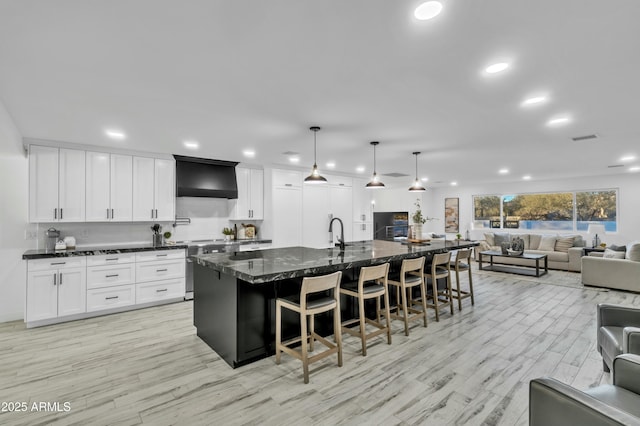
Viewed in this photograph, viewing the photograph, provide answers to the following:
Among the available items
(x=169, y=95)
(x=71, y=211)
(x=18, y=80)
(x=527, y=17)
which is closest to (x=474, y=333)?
(x=527, y=17)

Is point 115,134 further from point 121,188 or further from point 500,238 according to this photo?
point 500,238

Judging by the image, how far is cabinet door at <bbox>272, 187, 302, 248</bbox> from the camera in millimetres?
→ 6262

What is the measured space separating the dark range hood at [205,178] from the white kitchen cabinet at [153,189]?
141 millimetres

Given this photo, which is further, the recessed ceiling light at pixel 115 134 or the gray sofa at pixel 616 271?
the gray sofa at pixel 616 271

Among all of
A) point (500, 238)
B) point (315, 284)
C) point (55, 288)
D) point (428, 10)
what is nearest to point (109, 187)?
point (55, 288)

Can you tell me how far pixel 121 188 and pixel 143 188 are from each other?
303mm

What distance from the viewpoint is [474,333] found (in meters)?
3.67

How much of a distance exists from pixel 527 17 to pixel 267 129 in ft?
9.09

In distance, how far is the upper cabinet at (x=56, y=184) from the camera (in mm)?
4227

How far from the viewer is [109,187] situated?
188 inches

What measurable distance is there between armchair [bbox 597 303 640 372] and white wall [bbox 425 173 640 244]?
7.24 metres

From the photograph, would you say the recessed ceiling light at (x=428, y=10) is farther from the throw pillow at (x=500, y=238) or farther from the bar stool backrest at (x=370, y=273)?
the throw pillow at (x=500, y=238)

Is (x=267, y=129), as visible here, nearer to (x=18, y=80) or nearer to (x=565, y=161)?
(x=18, y=80)

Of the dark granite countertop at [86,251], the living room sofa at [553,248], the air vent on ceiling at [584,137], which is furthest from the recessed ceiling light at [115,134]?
the living room sofa at [553,248]
